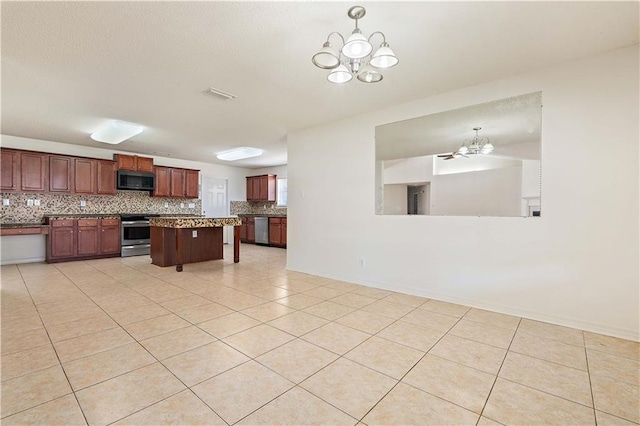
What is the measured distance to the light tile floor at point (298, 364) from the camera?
1523 millimetres

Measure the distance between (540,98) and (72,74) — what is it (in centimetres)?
456

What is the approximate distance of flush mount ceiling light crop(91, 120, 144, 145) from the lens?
4.60 metres

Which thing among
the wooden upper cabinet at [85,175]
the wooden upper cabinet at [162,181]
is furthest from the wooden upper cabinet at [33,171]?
the wooden upper cabinet at [162,181]

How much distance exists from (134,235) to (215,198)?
8.65ft

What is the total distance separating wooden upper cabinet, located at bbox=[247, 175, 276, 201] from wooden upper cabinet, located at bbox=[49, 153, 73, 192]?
4.37 meters

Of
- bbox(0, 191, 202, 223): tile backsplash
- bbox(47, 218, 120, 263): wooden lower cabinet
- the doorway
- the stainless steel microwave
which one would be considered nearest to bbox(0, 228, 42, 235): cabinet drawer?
bbox(47, 218, 120, 263): wooden lower cabinet

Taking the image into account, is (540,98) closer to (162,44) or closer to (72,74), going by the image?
(162,44)

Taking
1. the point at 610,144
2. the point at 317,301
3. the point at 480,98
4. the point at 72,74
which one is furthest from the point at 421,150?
the point at 72,74

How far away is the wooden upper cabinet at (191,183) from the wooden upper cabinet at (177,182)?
98 millimetres

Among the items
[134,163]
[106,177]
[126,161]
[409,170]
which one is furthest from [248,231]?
[409,170]

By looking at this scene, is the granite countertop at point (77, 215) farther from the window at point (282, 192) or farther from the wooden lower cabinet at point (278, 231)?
the window at point (282, 192)

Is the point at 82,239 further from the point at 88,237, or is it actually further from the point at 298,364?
the point at 298,364

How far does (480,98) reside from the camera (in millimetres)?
3145

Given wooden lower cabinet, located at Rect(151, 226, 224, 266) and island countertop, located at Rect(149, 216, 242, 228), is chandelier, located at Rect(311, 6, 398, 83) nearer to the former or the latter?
island countertop, located at Rect(149, 216, 242, 228)
